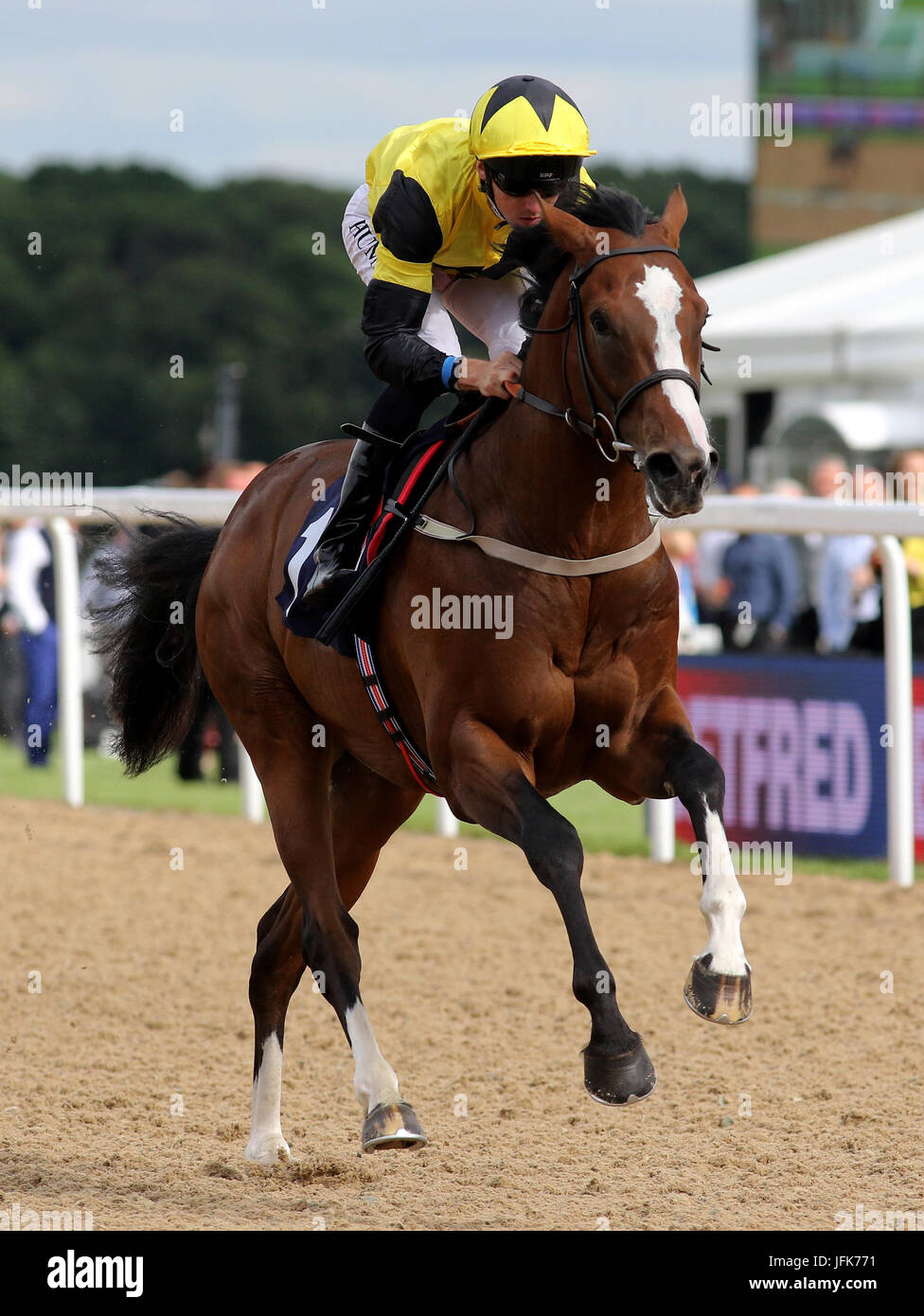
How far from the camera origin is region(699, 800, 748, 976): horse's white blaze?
3607 mm

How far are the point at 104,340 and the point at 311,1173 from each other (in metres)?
40.0

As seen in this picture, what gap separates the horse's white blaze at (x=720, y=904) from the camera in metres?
3.61

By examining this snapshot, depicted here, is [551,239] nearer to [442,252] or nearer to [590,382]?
[590,382]

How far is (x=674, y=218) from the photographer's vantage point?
3846mm

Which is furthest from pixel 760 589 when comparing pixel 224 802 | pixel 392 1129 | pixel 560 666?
pixel 392 1129

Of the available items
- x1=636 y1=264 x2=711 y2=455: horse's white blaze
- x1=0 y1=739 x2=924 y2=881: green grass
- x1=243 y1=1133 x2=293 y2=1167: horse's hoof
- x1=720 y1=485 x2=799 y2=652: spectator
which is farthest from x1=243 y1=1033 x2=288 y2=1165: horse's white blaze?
x1=720 y1=485 x2=799 y2=652: spectator

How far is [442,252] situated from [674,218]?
71 cm

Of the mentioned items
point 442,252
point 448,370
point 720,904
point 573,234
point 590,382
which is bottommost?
point 720,904

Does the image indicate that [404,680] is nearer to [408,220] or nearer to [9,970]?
[408,220]

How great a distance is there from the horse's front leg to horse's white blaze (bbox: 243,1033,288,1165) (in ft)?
4.00

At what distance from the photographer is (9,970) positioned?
268 inches

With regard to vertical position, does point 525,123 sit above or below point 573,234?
above

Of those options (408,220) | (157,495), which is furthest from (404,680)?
(157,495)

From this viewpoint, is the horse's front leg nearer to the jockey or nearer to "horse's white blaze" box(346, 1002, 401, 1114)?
"horse's white blaze" box(346, 1002, 401, 1114)
